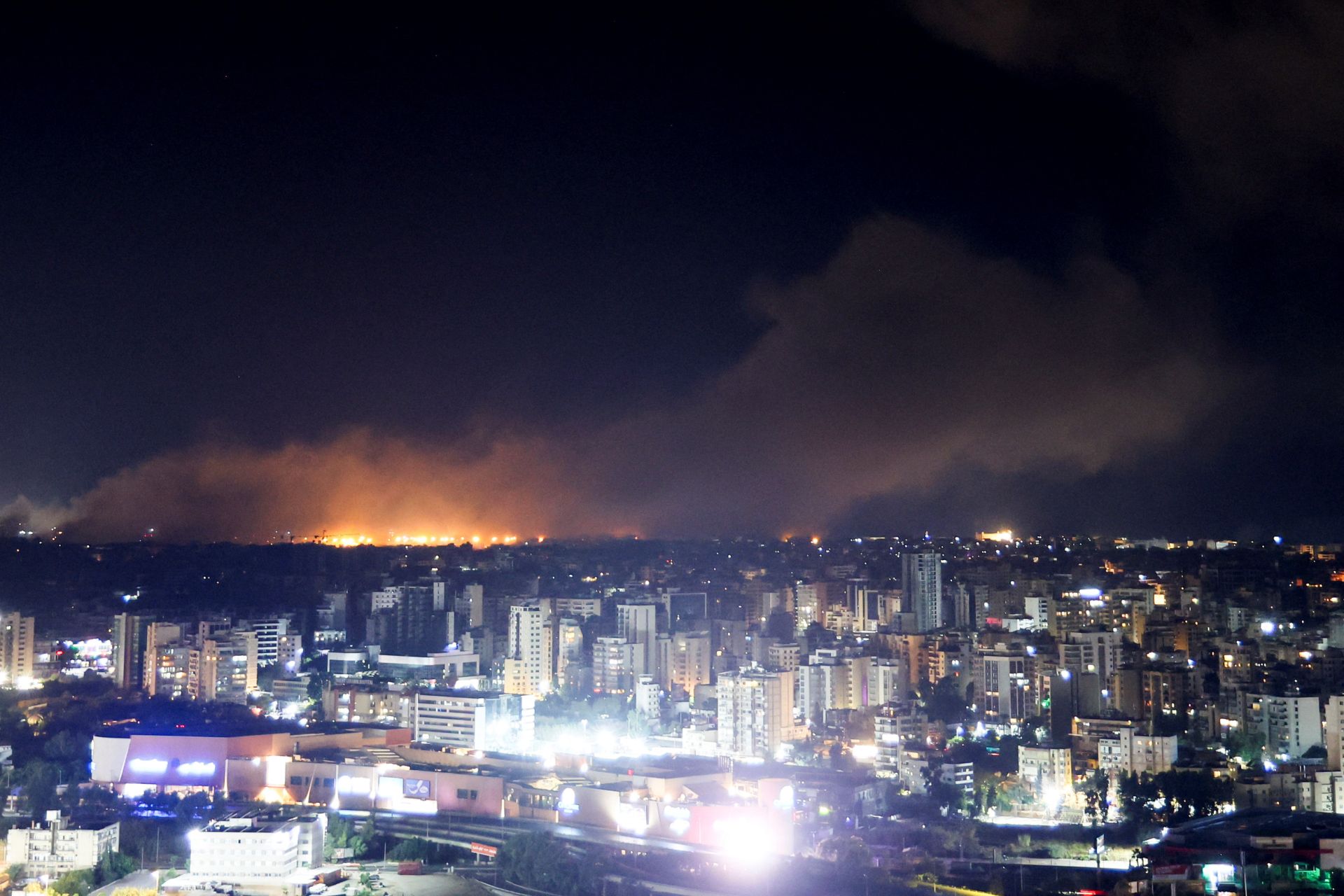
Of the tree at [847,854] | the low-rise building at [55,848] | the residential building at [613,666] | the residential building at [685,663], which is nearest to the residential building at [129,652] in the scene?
the residential building at [613,666]

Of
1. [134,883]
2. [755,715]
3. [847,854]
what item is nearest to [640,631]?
[755,715]

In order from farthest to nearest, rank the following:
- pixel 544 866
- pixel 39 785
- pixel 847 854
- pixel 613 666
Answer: pixel 613 666 → pixel 39 785 → pixel 847 854 → pixel 544 866

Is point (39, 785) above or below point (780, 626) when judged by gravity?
below

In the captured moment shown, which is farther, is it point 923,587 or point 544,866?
point 923,587

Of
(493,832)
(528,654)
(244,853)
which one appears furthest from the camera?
(528,654)

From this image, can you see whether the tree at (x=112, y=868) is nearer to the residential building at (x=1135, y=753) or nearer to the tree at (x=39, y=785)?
the tree at (x=39, y=785)

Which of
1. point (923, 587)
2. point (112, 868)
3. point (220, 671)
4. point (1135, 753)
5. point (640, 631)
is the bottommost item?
point (112, 868)

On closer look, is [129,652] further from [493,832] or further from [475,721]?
[493,832]

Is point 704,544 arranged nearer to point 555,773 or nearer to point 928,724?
point 928,724
